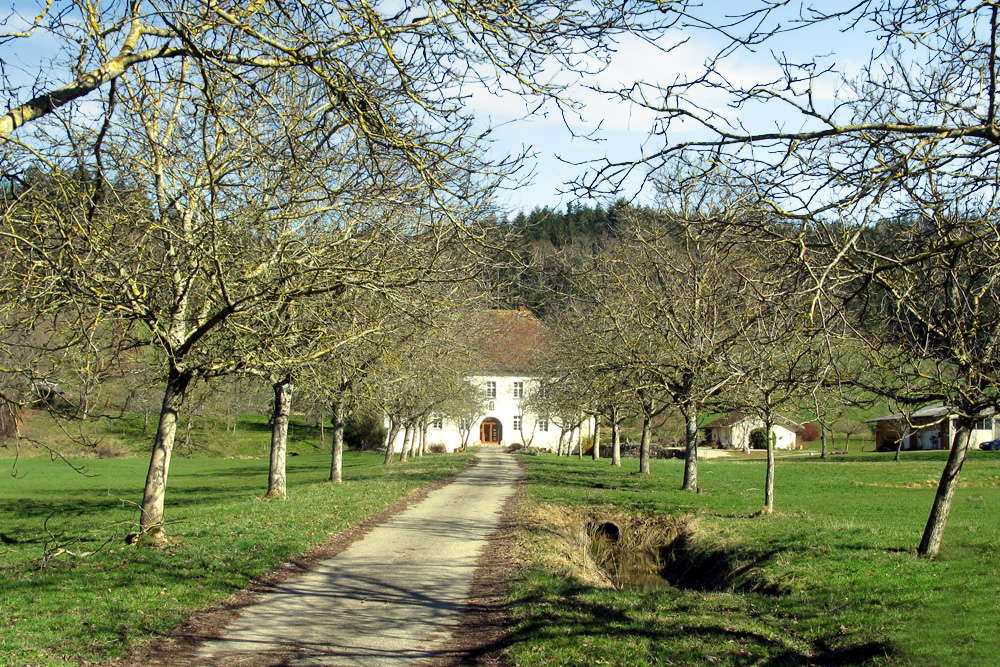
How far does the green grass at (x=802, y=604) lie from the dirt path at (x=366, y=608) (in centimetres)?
96

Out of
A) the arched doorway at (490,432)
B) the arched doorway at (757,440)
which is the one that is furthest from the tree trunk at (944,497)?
the arched doorway at (490,432)

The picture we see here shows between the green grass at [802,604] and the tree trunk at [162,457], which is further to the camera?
the tree trunk at [162,457]

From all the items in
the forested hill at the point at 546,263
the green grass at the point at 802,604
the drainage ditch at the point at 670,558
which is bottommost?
the drainage ditch at the point at 670,558

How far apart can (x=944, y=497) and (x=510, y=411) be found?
56.5 meters

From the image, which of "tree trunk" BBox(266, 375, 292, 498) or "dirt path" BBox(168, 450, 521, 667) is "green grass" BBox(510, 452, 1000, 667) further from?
"tree trunk" BBox(266, 375, 292, 498)

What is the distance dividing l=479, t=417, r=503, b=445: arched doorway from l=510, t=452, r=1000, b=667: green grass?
168 feet

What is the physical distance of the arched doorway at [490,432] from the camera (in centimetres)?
6750

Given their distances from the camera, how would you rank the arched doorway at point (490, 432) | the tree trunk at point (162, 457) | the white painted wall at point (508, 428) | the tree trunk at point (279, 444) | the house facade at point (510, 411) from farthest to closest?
1. the arched doorway at point (490, 432)
2. the white painted wall at point (508, 428)
3. the house facade at point (510, 411)
4. the tree trunk at point (279, 444)
5. the tree trunk at point (162, 457)

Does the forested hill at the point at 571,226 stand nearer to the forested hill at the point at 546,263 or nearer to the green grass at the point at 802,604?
the forested hill at the point at 546,263

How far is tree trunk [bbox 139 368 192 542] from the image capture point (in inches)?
428

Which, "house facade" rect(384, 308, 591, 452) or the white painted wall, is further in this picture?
the white painted wall

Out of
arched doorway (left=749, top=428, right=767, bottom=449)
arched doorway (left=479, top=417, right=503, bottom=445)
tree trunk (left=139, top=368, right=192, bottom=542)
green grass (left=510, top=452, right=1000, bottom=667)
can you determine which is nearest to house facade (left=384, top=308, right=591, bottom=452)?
arched doorway (left=479, top=417, right=503, bottom=445)

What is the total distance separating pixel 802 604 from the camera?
30.2ft

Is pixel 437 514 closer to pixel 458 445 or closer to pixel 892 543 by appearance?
pixel 892 543
